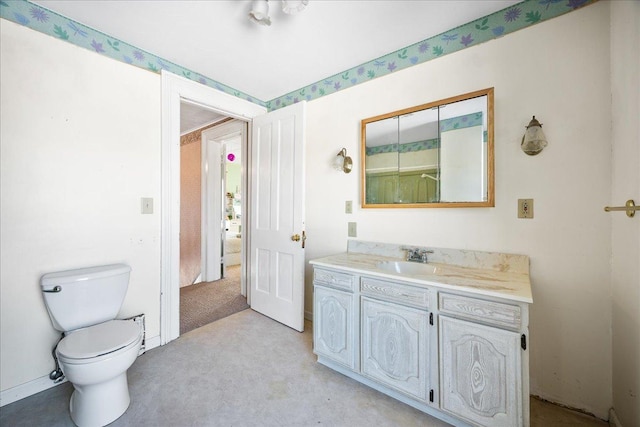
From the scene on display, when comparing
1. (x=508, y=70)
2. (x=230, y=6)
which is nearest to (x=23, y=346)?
(x=230, y=6)

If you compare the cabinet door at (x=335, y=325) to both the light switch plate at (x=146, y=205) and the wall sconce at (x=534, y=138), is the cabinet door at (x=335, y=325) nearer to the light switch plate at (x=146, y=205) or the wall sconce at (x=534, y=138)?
the wall sconce at (x=534, y=138)

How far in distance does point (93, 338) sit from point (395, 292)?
174 cm

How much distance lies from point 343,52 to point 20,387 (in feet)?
10.3

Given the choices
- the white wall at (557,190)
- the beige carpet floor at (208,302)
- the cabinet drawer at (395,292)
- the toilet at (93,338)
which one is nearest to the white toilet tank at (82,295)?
the toilet at (93,338)

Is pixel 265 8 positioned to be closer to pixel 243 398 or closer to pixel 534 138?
pixel 534 138

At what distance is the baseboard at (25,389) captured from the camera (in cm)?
146

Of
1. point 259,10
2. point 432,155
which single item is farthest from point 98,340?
point 432,155

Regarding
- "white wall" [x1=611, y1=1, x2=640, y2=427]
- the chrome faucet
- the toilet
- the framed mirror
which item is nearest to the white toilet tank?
the toilet

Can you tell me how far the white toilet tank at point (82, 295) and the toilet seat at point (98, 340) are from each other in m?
0.08

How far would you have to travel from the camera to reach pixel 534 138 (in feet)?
4.68

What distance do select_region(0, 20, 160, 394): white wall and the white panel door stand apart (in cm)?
90

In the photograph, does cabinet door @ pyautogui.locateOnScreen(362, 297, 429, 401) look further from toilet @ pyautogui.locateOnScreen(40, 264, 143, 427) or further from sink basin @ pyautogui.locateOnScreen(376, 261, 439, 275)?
toilet @ pyautogui.locateOnScreen(40, 264, 143, 427)

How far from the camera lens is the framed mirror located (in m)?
1.63

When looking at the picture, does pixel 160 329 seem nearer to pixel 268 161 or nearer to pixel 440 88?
pixel 268 161
